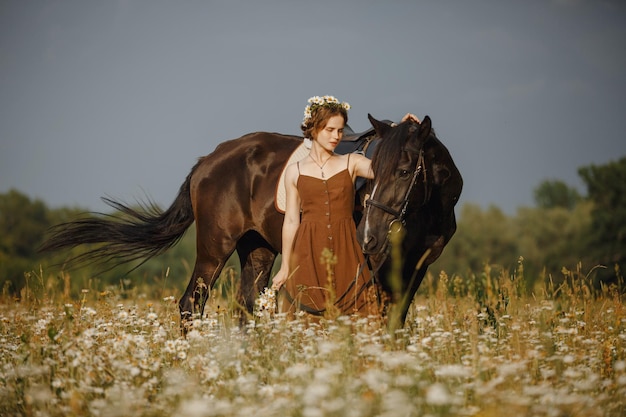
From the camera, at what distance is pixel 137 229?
327 inches

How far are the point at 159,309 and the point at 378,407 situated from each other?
5297mm

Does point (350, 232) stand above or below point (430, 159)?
below

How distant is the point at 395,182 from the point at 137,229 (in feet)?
13.0

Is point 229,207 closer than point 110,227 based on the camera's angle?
Yes

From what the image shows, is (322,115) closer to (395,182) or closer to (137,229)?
(395,182)

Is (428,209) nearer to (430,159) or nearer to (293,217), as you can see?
Answer: (430,159)

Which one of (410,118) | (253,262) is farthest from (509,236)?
(410,118)

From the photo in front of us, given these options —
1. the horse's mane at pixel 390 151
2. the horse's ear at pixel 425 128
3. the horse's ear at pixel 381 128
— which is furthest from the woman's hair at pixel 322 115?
the horse's ear at pixel 425 128

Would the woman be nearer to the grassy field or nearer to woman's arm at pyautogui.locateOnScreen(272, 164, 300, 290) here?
woman's arm at pyautogui.locateOnScreen(272, 164, 300, 290)

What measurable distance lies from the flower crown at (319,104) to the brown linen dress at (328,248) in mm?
546

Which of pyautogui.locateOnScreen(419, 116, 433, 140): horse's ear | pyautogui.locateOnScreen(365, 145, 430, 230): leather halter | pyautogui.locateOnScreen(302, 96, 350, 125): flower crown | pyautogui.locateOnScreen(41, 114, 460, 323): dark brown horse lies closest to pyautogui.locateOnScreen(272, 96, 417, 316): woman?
pyautogui.locateOnScreen(302, 96, 350, 125): flower crown

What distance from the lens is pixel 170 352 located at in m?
4.54

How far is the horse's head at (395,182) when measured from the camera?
5410mm

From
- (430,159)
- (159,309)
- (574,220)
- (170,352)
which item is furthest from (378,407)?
(574,220)
